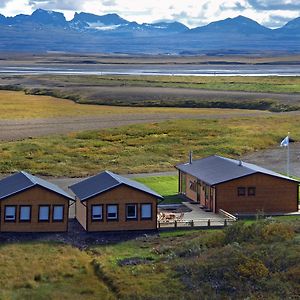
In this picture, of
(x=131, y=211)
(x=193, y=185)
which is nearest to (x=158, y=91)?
(x=193, y=185)

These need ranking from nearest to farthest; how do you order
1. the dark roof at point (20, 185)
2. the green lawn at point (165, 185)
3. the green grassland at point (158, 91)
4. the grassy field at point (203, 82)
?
the dark roof at point (20, 185) → the green lawn at point (165, 185) → the green grassland at point (158, 91) → the grassy field at point (203, 82)

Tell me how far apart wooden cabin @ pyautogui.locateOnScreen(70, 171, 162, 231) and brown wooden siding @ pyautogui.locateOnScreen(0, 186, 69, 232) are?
Result: 1371mm

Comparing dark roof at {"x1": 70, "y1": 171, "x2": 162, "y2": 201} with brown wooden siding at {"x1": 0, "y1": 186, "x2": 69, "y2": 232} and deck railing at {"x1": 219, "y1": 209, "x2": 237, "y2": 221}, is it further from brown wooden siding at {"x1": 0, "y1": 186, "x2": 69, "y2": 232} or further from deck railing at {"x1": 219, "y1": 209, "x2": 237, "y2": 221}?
deck railing at {"x1": 219, "y1": 209, "x2": 237, "y2": 221}

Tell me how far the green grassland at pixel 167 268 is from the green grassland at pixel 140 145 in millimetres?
23826

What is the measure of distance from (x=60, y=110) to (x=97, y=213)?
2490 inches

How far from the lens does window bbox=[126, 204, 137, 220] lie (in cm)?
4262

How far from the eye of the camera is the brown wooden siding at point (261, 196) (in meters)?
46.4

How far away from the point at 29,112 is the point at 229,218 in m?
61.2

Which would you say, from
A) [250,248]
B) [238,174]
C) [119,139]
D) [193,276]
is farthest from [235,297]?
[119,139]

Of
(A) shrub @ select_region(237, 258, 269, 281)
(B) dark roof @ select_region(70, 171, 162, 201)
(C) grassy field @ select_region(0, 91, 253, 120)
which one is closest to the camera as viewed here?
(A) shrub @ select_region(237, 258, 269, 281)

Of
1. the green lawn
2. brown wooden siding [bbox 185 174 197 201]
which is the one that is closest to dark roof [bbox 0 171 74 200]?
the green lawn

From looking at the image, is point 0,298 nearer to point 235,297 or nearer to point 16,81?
point 235,297

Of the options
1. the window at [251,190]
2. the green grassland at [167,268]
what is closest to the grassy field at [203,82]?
the window at [251,190]

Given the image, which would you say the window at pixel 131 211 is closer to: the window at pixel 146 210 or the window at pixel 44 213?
the window at pixel 146 210
